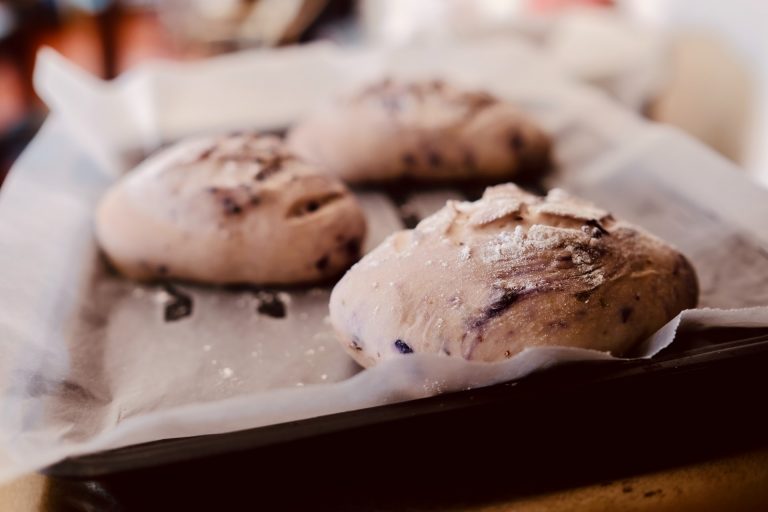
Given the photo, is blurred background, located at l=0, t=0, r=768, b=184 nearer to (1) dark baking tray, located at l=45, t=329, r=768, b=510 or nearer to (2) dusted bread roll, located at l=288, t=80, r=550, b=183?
(2) dusted bread roll, located at l=288, t=80, r=550, b=183

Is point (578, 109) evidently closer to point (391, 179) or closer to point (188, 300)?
point (391, 179)

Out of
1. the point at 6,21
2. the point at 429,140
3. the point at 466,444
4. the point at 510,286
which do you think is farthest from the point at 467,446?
the point at 6,21

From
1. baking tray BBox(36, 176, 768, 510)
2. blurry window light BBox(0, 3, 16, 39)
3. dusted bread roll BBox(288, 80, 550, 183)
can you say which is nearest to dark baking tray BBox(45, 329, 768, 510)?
baking tray BBox(36, 176, 768, 510)

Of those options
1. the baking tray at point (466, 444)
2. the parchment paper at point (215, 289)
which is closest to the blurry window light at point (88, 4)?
the parchment paper at point (215, 289)

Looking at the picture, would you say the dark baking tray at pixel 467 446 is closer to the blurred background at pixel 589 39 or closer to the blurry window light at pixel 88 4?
the blurred background at pixel 589 39

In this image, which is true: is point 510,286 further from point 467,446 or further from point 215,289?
point 215,289

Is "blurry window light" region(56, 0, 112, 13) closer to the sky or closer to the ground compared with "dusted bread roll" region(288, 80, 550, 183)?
closer to the ground
